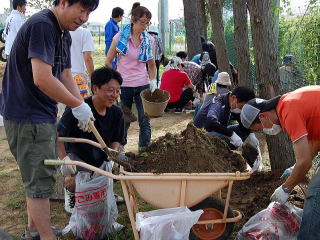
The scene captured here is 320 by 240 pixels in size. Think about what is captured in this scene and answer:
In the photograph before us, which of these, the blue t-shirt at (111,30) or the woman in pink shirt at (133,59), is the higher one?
the blue t-shirt at (111,30)

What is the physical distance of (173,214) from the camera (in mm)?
2820

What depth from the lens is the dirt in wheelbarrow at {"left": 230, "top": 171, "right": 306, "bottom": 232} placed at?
380cm

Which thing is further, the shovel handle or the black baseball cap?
the black baseball cap

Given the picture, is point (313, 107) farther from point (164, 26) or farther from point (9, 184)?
point (164, 26)

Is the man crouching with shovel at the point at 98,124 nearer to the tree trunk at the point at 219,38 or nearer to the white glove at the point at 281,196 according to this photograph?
the white glove at the point at 281,196

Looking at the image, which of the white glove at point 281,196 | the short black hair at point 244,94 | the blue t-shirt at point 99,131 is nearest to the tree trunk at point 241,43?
the short black hair at point 244,94

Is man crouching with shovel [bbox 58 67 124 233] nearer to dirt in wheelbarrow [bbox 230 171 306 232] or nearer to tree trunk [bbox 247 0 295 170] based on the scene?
dirt in wheelbarrow [bbox 230 171 306 232]

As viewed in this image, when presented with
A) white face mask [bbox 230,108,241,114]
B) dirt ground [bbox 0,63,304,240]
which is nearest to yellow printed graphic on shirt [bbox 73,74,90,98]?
dirt ground [bbox 0,63,304,240]

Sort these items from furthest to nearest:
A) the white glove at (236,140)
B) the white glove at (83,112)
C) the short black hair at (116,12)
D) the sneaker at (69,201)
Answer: the short black hair at (116,12)
the white glove at (236,140)
the sneaker at (69,201)
the white glove at (83,112)

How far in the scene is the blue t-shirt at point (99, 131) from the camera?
3404 mm

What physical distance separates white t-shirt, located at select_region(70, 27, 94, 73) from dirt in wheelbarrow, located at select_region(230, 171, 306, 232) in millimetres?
2352

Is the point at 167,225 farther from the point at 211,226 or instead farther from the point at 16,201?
the point at 16,201

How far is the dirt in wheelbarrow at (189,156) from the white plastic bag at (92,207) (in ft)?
1.17

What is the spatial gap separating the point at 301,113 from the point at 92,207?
5.57ft
